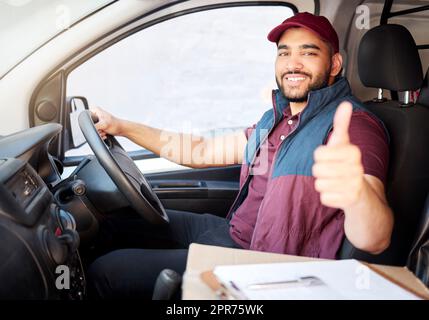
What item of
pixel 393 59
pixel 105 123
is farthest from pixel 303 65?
pixel 105 123

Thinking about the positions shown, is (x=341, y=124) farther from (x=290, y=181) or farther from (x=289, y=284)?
(x=290, y=181)

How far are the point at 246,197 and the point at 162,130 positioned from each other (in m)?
0.50

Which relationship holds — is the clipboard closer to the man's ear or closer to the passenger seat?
the passenger seat

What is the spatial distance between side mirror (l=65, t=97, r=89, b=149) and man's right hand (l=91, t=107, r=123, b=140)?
0.68 ft

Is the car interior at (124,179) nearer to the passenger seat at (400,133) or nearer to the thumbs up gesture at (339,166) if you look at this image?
the passenger seat at (400,133)

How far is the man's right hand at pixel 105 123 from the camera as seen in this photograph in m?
1.86

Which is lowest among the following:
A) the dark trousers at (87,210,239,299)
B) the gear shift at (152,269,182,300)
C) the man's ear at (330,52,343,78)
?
the dark trousers at (87,210,239,299)

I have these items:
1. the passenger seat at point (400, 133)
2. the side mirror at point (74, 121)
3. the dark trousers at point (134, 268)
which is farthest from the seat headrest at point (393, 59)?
the side mirror at point (74, 121)

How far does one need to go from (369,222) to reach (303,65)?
32.4 inches

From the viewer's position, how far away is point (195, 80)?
3949 mm

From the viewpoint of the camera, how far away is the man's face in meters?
1.79

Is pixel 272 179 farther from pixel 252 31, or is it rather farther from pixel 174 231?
pixel 252 31

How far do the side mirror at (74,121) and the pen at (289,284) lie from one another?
1368 millimetres

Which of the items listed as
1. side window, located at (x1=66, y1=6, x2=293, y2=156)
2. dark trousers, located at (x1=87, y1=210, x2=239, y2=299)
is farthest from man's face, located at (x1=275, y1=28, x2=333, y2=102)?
side window, located at (x1=66, y1=6, x2=293, y2=156)
